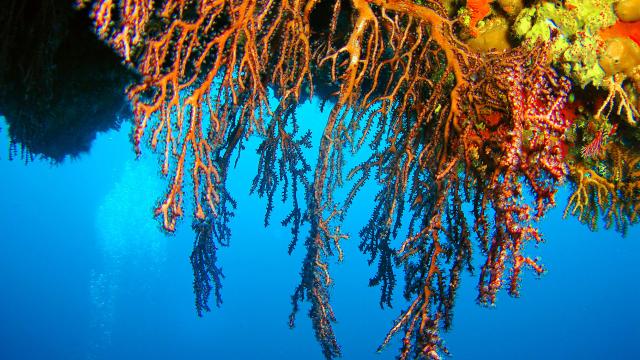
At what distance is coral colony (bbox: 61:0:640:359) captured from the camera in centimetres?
206

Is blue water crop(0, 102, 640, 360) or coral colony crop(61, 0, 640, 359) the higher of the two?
blue water crop(0, 102, 640, 360)

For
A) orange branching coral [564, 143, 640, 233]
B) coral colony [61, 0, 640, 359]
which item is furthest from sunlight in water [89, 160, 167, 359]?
orange branching coral [564, 143, 640, 233]

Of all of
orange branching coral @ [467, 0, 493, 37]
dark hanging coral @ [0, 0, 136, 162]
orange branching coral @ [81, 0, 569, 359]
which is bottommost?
orange branching coral @ [81, 0, 569, 359]

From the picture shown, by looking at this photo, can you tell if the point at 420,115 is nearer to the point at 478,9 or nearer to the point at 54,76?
the point at 478,9

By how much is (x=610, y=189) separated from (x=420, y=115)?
218 cm

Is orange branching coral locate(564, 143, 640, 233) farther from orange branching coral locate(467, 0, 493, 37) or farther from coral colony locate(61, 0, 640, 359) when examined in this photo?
orange branching coral locate(467, 0, 493, 37)

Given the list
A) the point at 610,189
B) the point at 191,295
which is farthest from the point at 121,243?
the point at 610,189

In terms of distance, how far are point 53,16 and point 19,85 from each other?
1.71 m

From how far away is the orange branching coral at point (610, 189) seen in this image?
129 inches

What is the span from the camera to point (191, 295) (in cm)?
8138

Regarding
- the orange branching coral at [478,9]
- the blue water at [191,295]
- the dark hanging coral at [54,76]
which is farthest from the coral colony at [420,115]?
the blue water at [191,295]

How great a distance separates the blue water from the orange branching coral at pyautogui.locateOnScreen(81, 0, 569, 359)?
64.7 meters

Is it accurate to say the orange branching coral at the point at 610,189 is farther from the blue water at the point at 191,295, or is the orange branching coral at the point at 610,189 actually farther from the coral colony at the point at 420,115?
the blue water at the point at 191,295

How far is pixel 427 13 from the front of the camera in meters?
2.45
